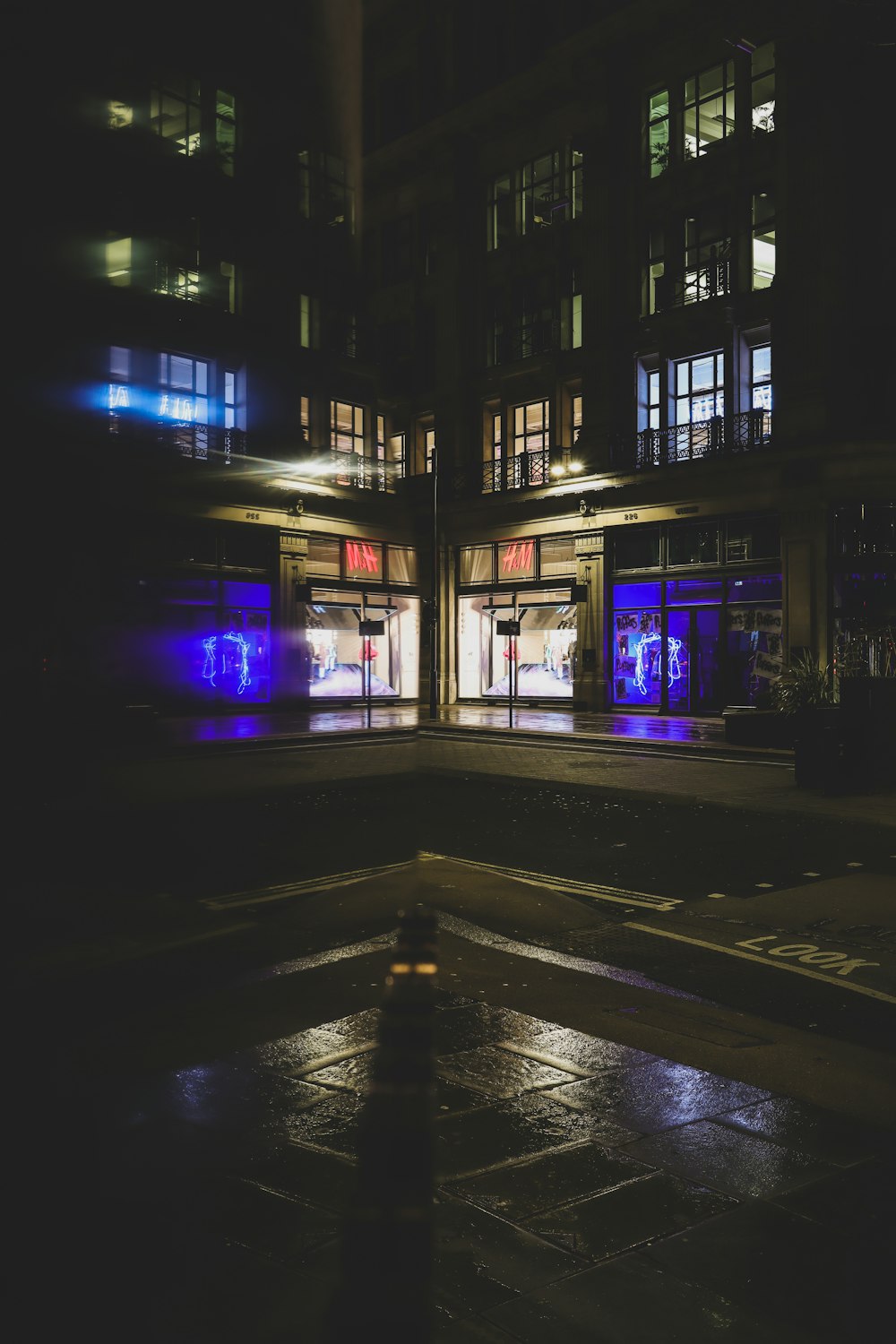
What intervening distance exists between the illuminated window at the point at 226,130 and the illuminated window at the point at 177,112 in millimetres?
586

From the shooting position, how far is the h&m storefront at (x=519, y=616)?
1297 inches

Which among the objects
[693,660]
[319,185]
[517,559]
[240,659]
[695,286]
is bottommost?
[693,660]

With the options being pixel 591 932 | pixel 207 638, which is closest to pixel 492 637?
pixel 207 638

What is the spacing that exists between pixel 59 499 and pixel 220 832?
19728 millimetres

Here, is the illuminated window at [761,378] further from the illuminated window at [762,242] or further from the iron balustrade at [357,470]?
the iron balustrade at [357,470]

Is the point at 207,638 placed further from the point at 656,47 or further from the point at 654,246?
the point at 656,47

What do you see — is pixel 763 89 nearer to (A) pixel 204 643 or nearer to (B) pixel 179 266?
(B) pixel 179 266

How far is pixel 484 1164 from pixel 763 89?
31159mm

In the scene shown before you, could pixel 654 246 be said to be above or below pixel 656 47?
below

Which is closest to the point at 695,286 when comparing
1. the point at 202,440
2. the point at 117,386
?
the point at 202,440

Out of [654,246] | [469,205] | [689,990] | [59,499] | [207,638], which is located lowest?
[689,990]

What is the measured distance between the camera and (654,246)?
101 ft

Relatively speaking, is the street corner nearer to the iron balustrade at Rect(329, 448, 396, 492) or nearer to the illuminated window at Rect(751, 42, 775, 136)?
the illuminated window at Rect(751, 42, 775, 136)

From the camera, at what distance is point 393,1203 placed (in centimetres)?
185
